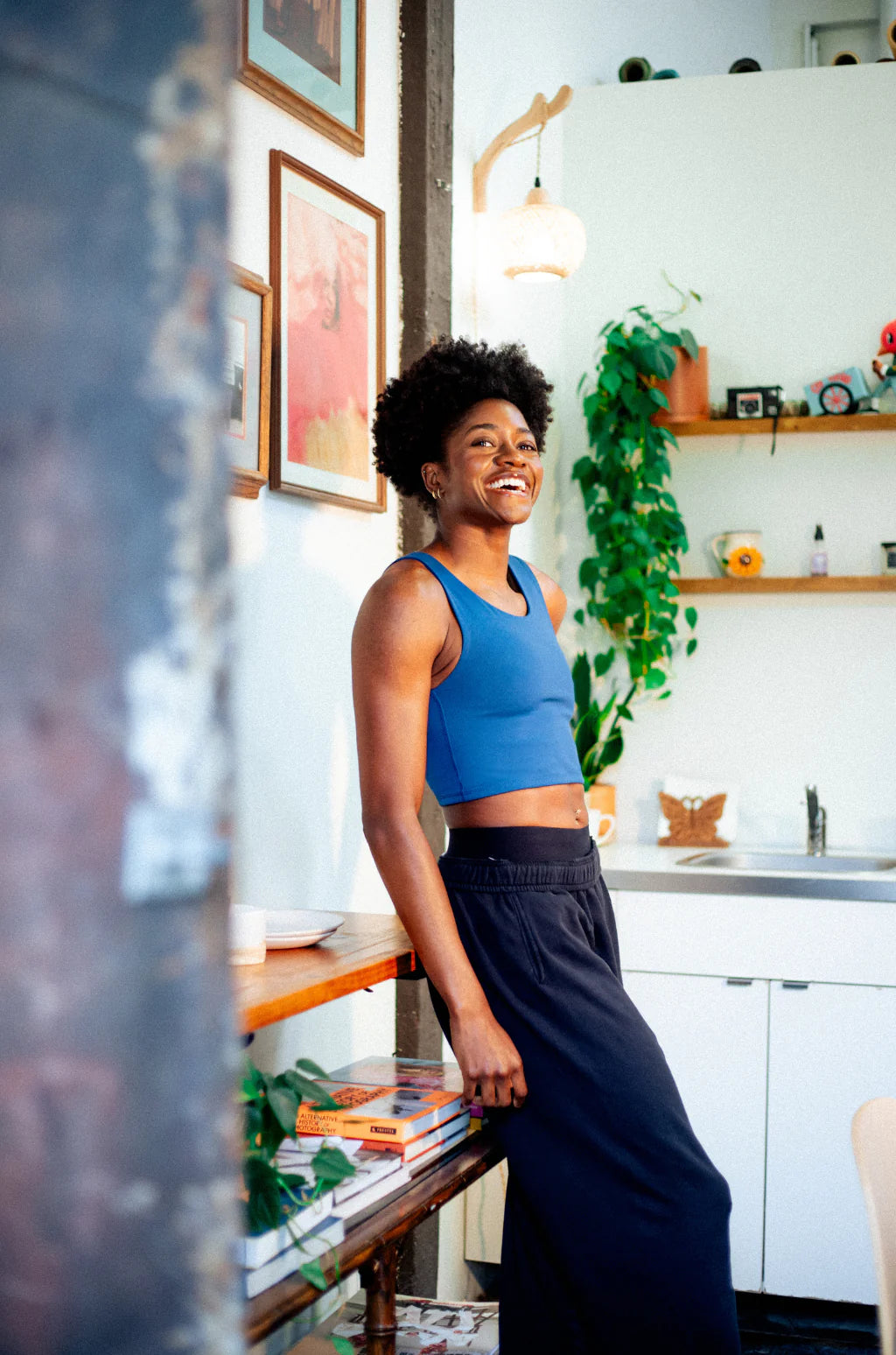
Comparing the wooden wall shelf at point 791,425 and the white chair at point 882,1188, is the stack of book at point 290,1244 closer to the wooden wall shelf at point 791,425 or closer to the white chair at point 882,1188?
the white chair at point 882,1188

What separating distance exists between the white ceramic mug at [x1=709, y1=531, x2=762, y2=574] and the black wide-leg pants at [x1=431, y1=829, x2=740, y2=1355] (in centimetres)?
201

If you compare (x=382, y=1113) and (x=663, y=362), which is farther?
(x=663, y=362)

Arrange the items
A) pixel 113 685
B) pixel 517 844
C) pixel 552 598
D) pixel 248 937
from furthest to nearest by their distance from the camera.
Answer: pixel 552 598 → pixel 517 844 → pixel 248 937 → pixel 113 685

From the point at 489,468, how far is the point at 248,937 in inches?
29.3

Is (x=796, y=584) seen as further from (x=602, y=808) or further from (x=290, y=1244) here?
(x=290, y=1244)

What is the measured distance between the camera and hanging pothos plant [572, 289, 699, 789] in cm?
326

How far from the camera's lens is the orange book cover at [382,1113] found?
144 cm

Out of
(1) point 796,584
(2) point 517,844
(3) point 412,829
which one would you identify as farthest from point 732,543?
(3) point 412,829

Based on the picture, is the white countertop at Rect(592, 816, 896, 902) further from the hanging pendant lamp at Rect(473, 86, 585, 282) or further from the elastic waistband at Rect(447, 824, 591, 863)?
the hanging pendant lamp at Rect(473, 86, 585, 282)

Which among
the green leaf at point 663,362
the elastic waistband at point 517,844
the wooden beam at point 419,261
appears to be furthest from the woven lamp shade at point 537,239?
the elastic waistband at point 517,844

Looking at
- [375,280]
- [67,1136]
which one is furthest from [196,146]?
[375,280]

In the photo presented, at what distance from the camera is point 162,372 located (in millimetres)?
215

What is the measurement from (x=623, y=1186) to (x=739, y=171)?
2910mm

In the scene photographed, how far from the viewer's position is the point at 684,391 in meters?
3.32
